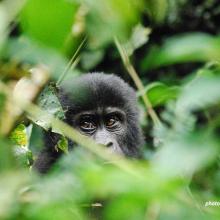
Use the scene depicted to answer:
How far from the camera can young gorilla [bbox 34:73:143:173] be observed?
4.32m

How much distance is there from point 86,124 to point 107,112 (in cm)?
21

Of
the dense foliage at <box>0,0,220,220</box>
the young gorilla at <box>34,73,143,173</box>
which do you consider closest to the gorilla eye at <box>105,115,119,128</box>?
the young gorilla at <box>34,73,143,173</box>

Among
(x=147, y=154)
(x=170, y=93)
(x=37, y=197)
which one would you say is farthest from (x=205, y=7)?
(x=37, y=197)

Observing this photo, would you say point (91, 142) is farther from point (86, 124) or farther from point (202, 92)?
point (86, 124)

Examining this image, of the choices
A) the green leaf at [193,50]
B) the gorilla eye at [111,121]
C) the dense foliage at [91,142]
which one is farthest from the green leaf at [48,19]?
the gorilla eye at [111,121]

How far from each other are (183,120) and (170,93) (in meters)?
1.23

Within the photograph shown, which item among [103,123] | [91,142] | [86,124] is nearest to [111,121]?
[103,123]

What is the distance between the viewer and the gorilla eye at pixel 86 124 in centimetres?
440

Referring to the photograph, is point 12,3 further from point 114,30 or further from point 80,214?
point 80,214

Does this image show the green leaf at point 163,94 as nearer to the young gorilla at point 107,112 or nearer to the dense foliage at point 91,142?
the dense foliage at point 91,142

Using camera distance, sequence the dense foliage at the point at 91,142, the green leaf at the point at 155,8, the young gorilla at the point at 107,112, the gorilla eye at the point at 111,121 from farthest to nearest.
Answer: the gorilla eye at the point at 111,121 → the young gorilla at the point at 107,112 → the green leaf at the point at 155,8 → the dense foliage at the point at 91,142

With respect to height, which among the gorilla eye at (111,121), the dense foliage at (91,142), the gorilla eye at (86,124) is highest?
the gorilla eye at (111,121)

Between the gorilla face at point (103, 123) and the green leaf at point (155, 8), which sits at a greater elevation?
the gorilla face at point (103, 123)

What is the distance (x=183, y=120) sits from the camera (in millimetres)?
2523
